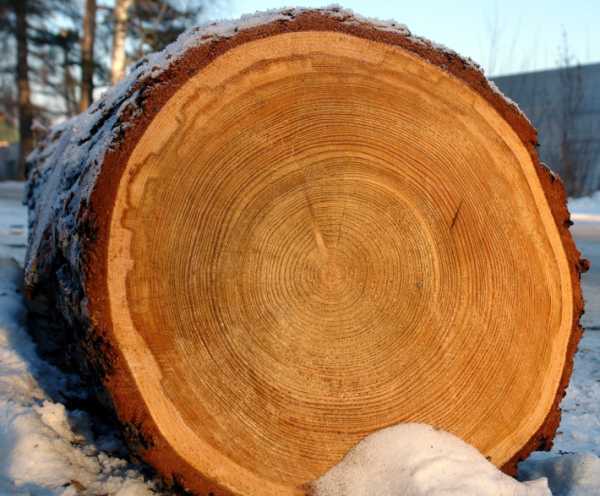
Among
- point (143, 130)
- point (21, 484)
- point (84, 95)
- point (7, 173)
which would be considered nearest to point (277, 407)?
point (21, 484)

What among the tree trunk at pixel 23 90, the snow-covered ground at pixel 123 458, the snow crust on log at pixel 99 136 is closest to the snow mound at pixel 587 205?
the snow-covered ground at pixel 123 458

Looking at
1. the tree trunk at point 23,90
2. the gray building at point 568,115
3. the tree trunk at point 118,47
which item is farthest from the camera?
the tree trunk at point 23,90

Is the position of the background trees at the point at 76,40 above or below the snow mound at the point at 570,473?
above

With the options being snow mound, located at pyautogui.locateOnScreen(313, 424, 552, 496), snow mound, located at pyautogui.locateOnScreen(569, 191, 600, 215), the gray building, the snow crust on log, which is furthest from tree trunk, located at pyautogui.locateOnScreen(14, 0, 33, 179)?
snow mound, located at pyautogui.locateOnScreen(313, 424, 552, 496)

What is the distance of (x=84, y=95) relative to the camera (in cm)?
1383

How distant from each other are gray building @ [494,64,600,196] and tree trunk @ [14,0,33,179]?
37.2 ft

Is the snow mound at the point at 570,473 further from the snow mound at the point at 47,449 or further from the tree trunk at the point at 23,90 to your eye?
the tree trunk at the point at 23,90

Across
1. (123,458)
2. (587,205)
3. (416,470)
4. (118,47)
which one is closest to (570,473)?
(416,470)

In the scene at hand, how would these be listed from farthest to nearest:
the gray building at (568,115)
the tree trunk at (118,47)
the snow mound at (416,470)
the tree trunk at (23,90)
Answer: the tree trunk at (23,90) → the gray building at (568,115) → the tree trunk at (118,47) → the snow mound at (416,470)

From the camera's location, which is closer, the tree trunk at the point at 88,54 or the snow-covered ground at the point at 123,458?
the snow-covered ground at the point at 123,458

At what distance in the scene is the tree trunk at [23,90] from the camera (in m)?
14.9

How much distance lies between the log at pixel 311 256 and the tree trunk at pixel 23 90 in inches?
592

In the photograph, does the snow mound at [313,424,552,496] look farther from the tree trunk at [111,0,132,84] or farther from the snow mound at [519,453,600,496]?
the tree trunk at [111,0,132,84]

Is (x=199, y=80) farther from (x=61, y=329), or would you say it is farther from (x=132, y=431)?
(x=61, y=329)
